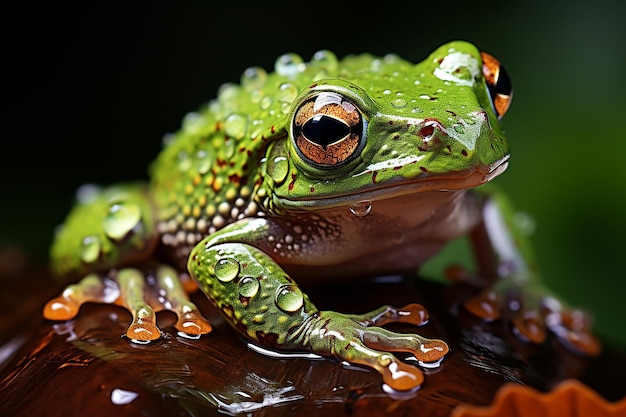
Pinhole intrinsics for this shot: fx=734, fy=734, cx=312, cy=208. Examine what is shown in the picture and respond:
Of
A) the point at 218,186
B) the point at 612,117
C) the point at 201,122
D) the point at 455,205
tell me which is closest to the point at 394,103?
the point at 455,205

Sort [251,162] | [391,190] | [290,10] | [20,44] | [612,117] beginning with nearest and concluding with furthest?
[391,190], [251,162], [612,117], [290,10], [20,44]

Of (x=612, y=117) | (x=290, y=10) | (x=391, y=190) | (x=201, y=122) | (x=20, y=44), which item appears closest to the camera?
(x=391, y=190)

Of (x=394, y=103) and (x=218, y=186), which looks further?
(x=218, y=186)

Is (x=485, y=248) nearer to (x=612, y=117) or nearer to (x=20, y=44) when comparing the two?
(x=612, y=117)

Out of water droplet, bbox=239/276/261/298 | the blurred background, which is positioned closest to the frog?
water droplet, bbox=239/276/261/298

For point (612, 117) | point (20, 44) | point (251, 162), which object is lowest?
point (612, 117)

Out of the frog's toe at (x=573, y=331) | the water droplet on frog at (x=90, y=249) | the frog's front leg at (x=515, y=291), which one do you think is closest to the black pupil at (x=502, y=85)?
the frog's front leg at (x=515, y=291)

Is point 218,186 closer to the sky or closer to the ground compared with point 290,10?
closer to the ground

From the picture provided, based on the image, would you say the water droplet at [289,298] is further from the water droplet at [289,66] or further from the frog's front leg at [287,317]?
the water droplet at [289,66]

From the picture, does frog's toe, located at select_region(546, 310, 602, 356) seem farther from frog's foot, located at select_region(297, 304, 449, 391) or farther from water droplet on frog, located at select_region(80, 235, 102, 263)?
water droplet on frog, located at select_region(80, 235, 102, 263)
